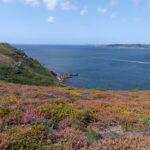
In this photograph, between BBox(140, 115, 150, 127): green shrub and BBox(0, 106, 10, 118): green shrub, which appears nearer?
BBox(0, 106, 10, 118): green shrub

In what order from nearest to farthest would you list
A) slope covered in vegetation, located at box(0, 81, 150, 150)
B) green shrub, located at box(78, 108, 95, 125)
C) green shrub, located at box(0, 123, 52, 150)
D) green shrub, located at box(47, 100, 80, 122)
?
green shrub, located at box(0, 123, 52, 150), slope covered in vegetation, located at box(0, 81, 150, 150), green shrub, located at box(47, 100, 80, 122), green shrub, located at box(78, 108, 95, 125)

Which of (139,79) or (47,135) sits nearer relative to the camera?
(47,135)

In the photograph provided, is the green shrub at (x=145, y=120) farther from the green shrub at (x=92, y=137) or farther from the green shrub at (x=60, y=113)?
the green shrub at (x=92, y=137)

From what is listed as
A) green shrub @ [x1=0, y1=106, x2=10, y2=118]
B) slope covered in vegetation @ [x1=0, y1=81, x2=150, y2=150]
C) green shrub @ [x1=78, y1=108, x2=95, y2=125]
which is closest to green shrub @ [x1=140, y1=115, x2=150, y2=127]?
slope covered in vegetation @ [x1=0, y1=81, x2=150, y2=150]

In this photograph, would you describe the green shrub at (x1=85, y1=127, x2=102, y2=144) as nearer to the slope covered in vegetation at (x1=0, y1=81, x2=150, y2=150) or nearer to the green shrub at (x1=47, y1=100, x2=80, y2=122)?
the slope covered in vegetation at (x1=0, y1=81, x2=150, y2=150)

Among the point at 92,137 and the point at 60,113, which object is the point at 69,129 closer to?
the point at 92,137

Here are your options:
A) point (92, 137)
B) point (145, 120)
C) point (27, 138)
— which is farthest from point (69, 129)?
point (145, 120)

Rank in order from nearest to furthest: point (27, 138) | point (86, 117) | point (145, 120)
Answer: point (27, 138) < point (86, 117) < point (145, 120)

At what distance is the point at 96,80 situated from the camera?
109 meters

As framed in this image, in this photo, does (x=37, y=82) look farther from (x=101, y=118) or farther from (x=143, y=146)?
(x=143, y=146)

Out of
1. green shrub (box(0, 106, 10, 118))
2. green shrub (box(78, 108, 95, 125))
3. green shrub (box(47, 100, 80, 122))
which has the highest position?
green shrub (box(0, 106, 10, 118))

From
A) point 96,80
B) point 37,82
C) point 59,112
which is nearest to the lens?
point 59,112

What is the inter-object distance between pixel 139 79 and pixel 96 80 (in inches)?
689

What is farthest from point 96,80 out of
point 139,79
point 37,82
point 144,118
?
point 144,118
